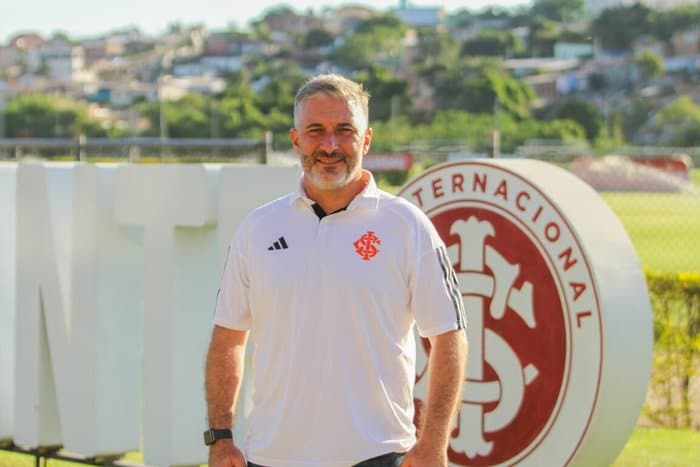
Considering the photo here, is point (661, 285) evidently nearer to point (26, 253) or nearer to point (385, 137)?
point (26, 253)

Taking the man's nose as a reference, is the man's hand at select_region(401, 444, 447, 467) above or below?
below

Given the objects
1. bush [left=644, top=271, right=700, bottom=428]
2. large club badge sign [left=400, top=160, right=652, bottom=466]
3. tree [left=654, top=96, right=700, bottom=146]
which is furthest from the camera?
tree [left=654, top=96, right=700, bottom=146]

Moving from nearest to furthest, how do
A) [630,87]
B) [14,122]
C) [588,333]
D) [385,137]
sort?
1. [588,333]
2. [385,137]
3. [14,122]
4. [630,87]

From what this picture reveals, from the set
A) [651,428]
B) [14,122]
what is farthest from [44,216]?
[14,122]

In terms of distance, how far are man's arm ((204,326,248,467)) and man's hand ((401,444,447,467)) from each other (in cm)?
46

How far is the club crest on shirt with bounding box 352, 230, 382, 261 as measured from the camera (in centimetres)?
398

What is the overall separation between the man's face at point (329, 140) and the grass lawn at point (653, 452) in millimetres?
3341

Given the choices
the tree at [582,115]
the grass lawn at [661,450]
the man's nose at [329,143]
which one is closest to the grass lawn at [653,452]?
the grass lawn at [661,450]

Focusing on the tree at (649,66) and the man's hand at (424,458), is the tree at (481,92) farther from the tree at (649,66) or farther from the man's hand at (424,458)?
the man's hand at (424,458)

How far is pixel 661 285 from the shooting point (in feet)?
30.4

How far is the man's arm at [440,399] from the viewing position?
12.8ft

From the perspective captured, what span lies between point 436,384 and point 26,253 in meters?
3.83

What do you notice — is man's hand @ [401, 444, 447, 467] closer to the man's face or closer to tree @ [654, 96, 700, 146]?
the man's face

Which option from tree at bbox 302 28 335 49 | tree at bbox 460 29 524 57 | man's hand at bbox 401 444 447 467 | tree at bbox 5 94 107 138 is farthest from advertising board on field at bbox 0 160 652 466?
tree at bbox 302 28 335 49
